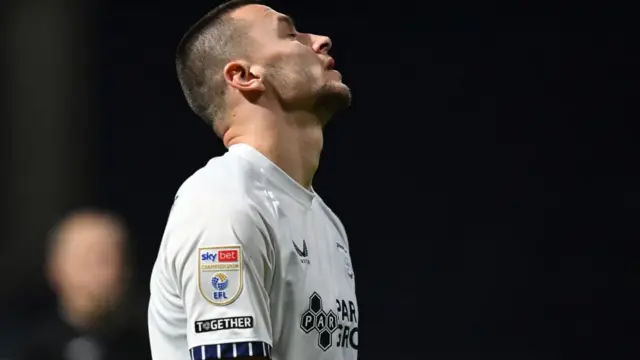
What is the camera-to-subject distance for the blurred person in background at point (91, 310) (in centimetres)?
432

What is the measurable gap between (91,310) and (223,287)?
6.93ft

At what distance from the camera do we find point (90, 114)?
669 centimetres

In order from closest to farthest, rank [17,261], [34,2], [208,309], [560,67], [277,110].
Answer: [208,309]
[277,110]
[17,261]
[560,67]
[34,2]

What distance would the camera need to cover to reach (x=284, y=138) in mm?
2760

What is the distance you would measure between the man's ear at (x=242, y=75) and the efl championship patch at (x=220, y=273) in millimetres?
529

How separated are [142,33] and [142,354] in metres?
2.77

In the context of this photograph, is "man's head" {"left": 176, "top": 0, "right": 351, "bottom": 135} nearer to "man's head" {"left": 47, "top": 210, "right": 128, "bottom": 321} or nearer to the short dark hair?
the short dark hair

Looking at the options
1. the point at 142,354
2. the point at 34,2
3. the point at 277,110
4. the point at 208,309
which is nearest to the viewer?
the point at 208,309

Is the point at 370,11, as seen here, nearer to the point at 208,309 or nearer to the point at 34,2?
the point at 34,2

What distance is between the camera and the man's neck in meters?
2.74

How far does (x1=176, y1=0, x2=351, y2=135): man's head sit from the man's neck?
1.2 inches

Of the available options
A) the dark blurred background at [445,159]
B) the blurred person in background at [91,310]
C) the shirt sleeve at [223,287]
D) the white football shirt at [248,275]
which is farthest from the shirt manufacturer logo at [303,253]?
the dark blurred background at [445,159]

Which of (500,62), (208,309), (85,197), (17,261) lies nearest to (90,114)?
(85,197)

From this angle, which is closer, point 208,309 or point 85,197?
point 208,309
